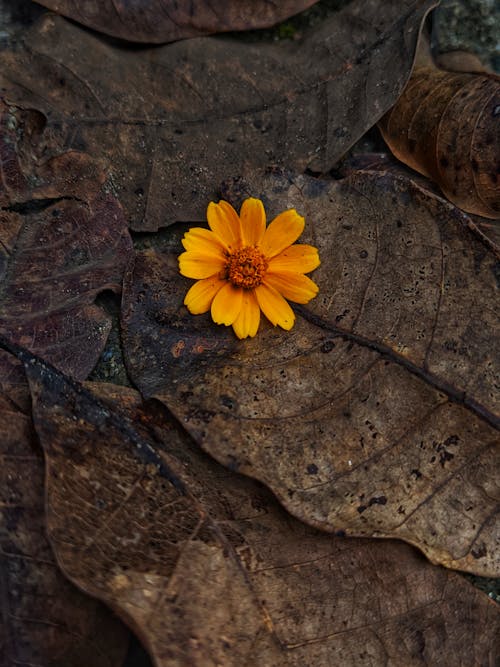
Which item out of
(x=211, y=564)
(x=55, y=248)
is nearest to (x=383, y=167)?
(x=55, y=248)

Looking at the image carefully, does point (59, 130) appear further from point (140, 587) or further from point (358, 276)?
point (140, 587)

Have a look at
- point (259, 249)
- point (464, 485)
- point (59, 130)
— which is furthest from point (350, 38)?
point (464, 485)

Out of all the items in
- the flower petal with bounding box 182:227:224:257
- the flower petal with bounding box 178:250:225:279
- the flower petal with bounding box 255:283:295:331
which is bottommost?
the flower petal with bounding box 255:283:295:331

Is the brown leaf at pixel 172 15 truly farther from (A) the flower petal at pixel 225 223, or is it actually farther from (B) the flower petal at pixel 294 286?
(B) the flower petal at pixel 294 286

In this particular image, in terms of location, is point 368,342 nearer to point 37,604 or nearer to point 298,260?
point 298,260

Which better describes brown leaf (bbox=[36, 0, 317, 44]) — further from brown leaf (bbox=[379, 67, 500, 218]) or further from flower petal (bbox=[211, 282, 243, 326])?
flower petal (bbox=[211, 282, 243, 326])

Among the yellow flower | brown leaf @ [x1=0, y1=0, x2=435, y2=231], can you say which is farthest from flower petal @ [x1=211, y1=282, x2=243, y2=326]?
brown leaf @ [x1=0, y1=0, x2=435, y2=231]

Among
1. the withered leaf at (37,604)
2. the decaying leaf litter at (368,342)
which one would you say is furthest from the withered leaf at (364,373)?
the withered leaf at (37,604)
